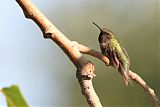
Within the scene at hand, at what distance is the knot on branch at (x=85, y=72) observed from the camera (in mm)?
935

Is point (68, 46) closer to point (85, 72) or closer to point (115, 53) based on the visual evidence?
point (85, 72)

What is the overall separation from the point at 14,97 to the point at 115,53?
0.61 meters

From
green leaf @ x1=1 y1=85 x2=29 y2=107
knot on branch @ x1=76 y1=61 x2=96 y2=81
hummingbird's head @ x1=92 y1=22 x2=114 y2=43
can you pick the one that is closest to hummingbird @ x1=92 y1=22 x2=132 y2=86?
hummingbird's head @ x1=92 y1=22 x2=114 y2=43

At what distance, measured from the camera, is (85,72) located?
37.3 inches

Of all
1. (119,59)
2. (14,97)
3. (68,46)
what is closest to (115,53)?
(119,59)

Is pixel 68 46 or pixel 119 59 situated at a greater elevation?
pixel 119 59

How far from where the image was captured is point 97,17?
7.55 meters

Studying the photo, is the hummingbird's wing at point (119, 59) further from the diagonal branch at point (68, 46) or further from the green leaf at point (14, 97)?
the green leaf at point (14, 97)

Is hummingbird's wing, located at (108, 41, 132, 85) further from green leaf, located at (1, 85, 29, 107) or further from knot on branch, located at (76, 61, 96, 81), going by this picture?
green leaf, located at (1, 85, 29, 107)

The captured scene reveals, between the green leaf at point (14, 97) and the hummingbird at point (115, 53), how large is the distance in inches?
15.4

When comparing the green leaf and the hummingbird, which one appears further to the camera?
the hummingbird

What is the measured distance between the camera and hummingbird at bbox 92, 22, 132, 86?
123 cm

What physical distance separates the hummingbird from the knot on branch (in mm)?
186

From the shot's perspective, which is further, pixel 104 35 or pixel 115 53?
pixel 104 35
